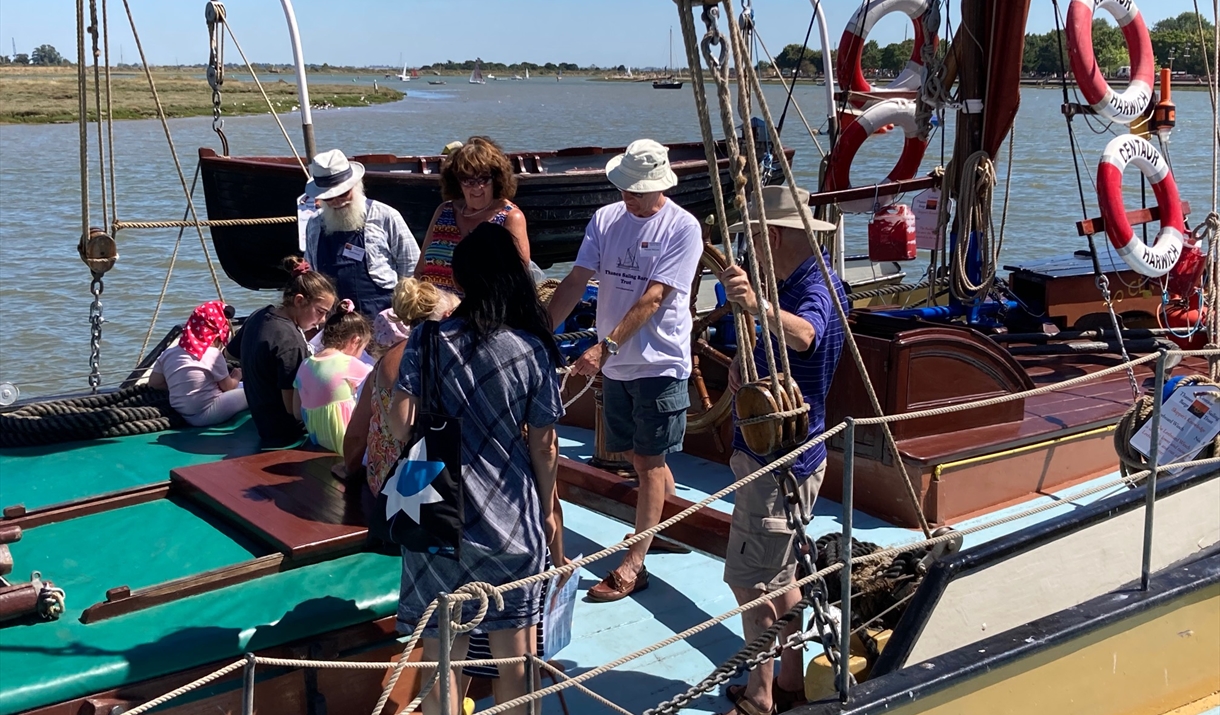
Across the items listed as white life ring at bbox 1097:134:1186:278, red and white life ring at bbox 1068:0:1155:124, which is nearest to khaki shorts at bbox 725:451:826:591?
white life ring at bbox 1097:134:1186:278

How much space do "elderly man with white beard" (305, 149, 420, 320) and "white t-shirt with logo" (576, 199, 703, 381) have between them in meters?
1.34

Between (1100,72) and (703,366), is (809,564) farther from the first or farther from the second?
(1100,72)

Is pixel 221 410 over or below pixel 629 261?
below

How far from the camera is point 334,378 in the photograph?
411cm

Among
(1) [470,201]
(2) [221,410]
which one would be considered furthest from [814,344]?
(2) [221,410]

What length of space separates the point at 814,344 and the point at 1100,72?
3.89m

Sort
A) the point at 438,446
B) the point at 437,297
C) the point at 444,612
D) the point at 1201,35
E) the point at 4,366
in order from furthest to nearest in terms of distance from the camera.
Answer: the point at 4,366, the point at 1201,35, the point at 437,297, the point at 438,446, the point at 444,612

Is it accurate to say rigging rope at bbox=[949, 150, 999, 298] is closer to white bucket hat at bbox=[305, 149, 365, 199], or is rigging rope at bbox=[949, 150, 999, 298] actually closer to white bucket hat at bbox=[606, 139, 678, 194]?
white bucket hat at bbox=[606, 139, 678, 194]

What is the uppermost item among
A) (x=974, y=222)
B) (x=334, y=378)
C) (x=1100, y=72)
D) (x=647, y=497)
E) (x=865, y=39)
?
(x=865, y=39)

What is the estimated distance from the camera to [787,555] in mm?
3105

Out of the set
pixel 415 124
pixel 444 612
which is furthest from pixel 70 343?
pixel 415 124

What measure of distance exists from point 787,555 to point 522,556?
2.66ft

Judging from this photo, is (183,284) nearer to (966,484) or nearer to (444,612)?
(966,484)

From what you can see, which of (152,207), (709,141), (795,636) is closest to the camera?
(709,141)
